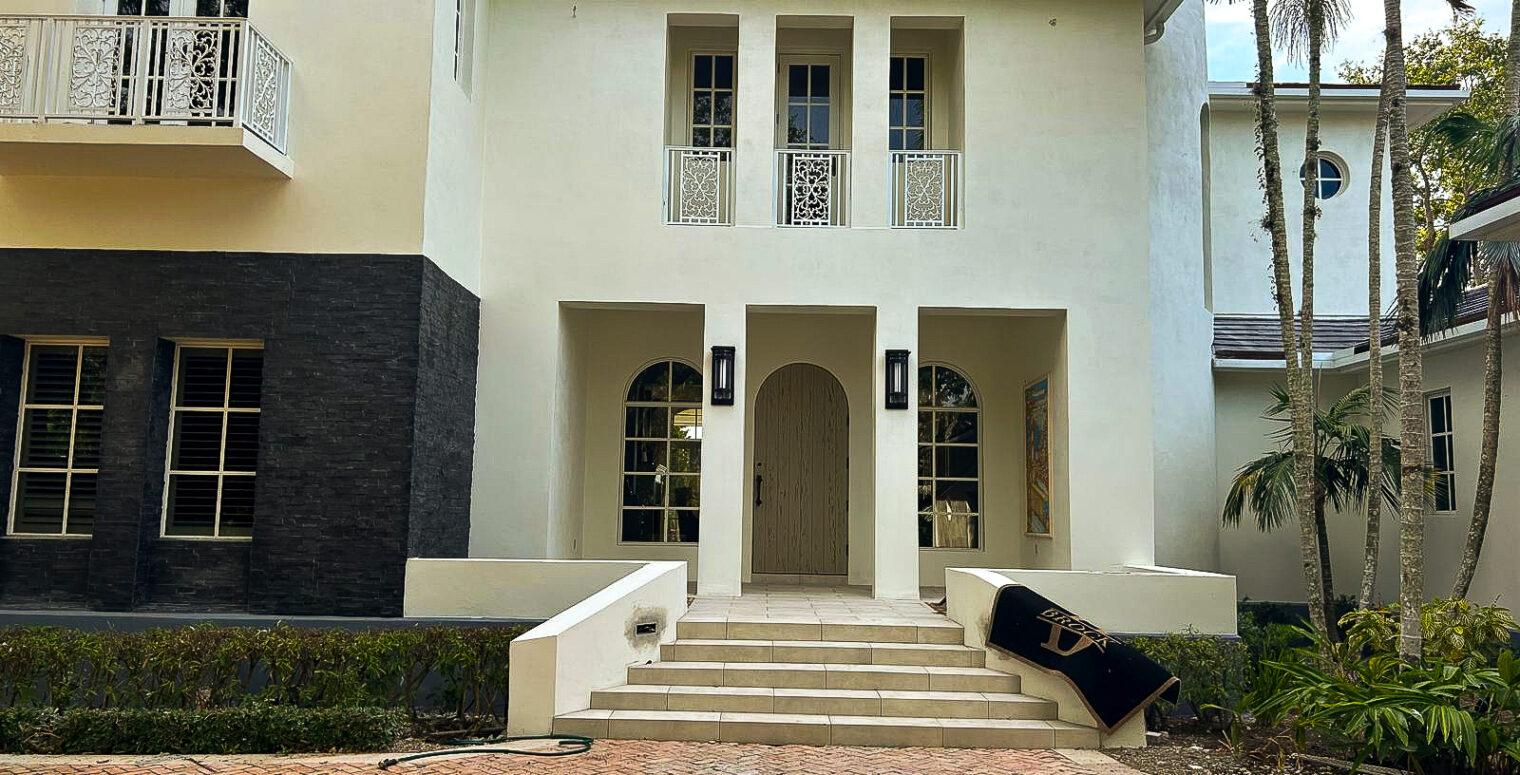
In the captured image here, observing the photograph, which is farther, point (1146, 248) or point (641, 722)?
point (1146, 248)

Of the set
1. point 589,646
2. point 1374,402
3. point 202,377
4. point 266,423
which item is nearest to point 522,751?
point 589,646

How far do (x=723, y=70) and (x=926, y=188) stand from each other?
118 inches

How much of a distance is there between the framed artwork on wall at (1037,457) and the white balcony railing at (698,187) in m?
3.98

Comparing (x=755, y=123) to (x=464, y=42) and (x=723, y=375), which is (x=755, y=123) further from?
(x=464, y=42)

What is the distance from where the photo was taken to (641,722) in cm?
757

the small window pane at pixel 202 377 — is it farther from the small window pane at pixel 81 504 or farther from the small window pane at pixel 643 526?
the small window pane at pixel 643 526

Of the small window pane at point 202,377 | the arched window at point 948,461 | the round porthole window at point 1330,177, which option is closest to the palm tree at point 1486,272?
the arched window at point 948,461

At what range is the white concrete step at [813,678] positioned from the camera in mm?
8312

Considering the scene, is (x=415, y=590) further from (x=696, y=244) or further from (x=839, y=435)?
(x=839, y=435)

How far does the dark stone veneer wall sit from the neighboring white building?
0.10ft

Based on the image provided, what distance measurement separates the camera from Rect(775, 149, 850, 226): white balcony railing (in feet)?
38.6

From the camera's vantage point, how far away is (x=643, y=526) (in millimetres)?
13086

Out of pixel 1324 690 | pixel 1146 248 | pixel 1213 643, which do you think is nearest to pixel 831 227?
pixel 1146 248

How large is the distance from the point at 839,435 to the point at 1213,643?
550cm
